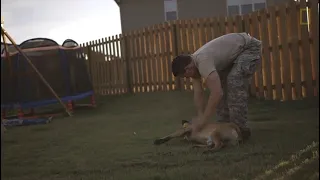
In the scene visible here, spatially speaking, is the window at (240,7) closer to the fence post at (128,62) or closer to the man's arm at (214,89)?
the fence post at (128,62)

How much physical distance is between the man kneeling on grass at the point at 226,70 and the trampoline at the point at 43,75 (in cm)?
556

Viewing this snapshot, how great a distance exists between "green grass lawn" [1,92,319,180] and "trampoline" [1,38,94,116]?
5.71 ft

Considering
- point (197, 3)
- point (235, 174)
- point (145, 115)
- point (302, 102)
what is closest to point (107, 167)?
point (235, 174)

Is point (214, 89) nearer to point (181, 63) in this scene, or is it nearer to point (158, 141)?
point (181, 63)

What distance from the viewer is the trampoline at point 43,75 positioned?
931cm

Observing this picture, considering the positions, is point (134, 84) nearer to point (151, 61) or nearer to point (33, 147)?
point (151, 61)

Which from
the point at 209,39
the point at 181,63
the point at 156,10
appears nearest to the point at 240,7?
the point at 156,10

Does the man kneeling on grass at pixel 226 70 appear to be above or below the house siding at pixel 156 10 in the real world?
below

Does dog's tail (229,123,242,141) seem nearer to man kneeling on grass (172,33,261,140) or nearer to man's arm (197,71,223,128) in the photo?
man kneeling on grass (172,33,261,140)

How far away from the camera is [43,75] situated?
32.2 ft

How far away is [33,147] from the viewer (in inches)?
217

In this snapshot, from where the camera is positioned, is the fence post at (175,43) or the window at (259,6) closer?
the fence post at (175,43)

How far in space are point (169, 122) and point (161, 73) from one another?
530cm

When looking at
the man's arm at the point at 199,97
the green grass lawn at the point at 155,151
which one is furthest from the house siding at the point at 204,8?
the man's arm at the point at 199,97
